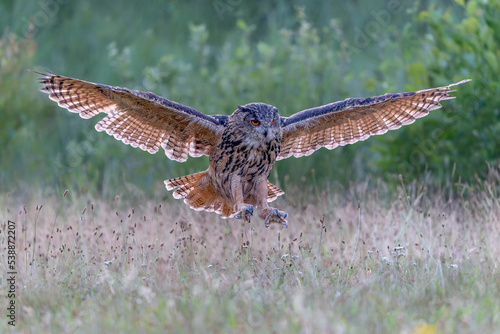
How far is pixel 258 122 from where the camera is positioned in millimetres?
6355

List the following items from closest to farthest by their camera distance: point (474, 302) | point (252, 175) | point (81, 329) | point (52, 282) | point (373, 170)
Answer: point (81, 329) < point (474, 302) < point (52, 282) < point (252, 175) < point (373, 170)

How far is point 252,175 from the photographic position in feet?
21.9

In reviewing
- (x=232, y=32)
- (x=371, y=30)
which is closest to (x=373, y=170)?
(x=371, y=30)

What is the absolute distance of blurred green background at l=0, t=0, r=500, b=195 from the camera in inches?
322

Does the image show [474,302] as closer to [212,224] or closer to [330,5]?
[212,224]

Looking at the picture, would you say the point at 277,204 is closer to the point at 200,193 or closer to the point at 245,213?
the point at 200,193

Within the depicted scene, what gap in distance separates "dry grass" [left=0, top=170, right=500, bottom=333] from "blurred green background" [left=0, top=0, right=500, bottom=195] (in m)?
0.95

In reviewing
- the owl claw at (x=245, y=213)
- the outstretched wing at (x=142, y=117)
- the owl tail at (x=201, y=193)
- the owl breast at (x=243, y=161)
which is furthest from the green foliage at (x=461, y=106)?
the owl claw at (x=245, y=213)

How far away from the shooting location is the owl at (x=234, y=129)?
629 centimetres

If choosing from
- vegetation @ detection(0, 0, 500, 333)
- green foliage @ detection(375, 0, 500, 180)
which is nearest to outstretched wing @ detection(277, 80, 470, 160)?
vegetation @ detection(0, 0, 500, 333)

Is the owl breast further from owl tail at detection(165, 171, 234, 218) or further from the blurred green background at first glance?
the blurred green background

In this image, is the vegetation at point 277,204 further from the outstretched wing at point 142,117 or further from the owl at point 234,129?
the outstretched wing at point 142,117

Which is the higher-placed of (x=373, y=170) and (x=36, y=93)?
(x=36, y=93)

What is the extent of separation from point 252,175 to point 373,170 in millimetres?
3650
